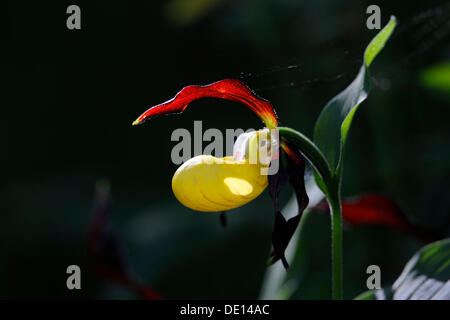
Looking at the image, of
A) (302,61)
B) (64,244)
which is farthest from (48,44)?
(302,61)

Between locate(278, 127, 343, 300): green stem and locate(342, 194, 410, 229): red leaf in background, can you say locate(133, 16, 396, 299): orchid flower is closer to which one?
locate(278, 127, 343, 300): green stem

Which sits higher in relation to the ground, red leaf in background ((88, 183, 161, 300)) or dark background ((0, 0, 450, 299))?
dark background ((0, 0, 450, 299))

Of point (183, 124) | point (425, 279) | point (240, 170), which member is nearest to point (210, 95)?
point (240, 170)

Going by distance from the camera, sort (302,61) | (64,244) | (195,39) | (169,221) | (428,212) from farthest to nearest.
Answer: (195,39)
(64,244)
(169,221)
(302,61)
(428,212)
